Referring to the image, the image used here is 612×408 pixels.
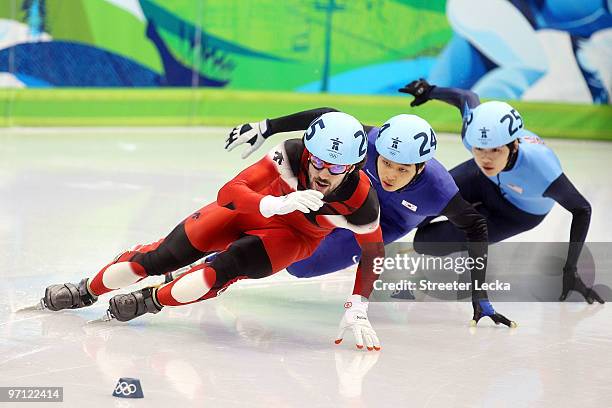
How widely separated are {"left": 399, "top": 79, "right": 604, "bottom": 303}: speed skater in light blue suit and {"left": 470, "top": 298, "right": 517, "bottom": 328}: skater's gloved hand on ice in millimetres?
738

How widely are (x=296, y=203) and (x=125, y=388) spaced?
116 cm

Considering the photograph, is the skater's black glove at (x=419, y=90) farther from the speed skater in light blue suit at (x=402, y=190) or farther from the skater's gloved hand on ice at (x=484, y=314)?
the skater's gloved hand on ice at (x=484, y=314)

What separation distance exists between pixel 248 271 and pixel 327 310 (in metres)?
0.93

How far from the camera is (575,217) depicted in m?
6.34

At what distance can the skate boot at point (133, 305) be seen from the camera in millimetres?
5336

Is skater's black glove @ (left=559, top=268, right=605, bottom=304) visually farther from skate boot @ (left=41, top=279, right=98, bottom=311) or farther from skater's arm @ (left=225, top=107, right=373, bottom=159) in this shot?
skate boot @ (left=41, top=279, right=98, bottom=311)

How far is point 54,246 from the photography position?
23.8 feet

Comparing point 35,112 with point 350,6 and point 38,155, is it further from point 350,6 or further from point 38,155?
point 350,6

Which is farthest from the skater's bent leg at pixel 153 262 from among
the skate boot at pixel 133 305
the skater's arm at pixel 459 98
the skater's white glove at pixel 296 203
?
the skater's arm at pixel 459 98

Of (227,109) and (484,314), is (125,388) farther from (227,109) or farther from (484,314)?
(227,109)

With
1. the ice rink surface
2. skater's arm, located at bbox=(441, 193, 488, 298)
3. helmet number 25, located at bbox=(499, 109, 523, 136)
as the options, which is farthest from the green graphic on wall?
skater's arm, located at bbox=(441, 193, 488, 298)

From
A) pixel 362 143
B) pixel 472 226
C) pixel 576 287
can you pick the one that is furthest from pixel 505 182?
pixel 362 143

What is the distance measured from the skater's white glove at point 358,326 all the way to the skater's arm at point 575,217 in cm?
159

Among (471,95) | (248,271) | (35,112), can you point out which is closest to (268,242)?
(248,271)
